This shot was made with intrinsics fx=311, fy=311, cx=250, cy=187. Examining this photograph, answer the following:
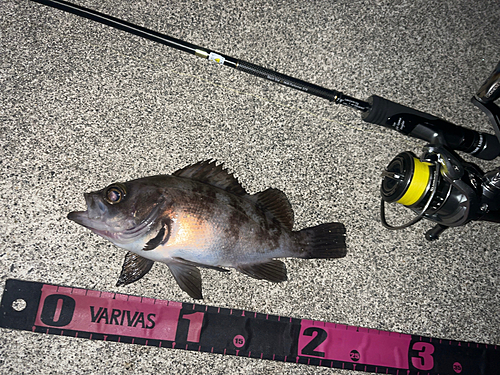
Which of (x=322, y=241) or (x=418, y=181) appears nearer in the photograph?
(x=418, y=181)

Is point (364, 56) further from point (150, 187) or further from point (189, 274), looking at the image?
point (189, 274)

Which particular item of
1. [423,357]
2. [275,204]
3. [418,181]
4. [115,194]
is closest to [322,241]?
[275,204]

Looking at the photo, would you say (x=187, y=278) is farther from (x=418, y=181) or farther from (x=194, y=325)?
(x=418, y=181)

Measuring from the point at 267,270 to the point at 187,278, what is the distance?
39cm

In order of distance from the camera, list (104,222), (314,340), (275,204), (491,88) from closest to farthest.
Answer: (104,222)
(491,88)
(275,204)
(314,340)

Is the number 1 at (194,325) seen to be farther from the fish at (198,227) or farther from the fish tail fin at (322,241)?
the fish tail fin at (322,241)

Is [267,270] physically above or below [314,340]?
above

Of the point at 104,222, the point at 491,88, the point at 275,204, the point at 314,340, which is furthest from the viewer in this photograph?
the point at 314,340

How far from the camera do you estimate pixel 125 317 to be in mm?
1588

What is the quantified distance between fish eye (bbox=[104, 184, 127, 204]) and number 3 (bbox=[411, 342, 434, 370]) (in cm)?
179

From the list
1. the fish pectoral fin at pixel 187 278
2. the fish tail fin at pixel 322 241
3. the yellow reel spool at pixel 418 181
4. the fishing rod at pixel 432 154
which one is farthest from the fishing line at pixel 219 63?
the fish pectoral fin at pixel 187 278

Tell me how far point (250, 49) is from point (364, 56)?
0.74 m

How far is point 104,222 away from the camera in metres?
1.31

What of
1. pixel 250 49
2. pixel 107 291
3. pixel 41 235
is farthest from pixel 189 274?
pixel 250 49
